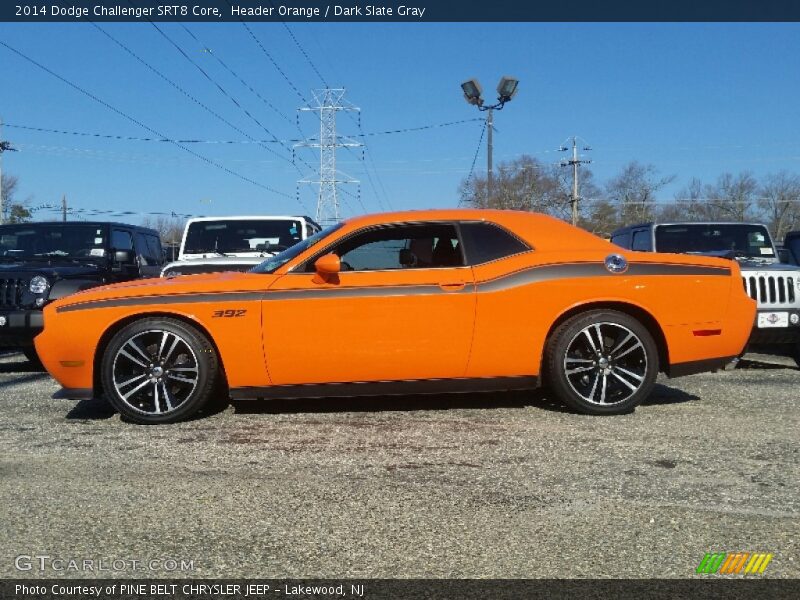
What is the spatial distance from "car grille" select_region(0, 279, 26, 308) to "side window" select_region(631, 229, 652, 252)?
7.28 m

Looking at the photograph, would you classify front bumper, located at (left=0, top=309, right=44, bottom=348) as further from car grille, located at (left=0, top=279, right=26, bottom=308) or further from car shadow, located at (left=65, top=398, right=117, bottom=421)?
car shadow, located at (left=65, top=398, right=117, bottom=421)

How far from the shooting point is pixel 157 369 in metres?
4.61

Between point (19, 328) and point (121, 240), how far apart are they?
2.72 metres

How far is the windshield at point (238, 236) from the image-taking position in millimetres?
8953

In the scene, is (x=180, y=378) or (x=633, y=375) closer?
(x=180, y=378)

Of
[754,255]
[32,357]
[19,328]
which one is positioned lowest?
[32,357]

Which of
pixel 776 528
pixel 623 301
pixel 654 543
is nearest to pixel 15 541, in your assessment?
pixel 654 543

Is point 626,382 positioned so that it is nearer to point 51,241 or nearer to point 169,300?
point 169,300

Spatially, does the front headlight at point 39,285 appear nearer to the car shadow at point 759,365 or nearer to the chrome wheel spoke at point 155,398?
the chrome wheel spoke at point 155,398

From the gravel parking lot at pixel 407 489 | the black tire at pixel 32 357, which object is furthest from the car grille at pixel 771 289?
the black tire at pixel 32 357

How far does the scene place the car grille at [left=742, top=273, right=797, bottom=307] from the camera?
6.45m

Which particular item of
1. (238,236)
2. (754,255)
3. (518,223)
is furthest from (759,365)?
(238,236)

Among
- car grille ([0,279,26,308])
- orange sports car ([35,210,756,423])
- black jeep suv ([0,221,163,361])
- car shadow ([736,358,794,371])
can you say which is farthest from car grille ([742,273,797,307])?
car grille ([0,279,26,308])

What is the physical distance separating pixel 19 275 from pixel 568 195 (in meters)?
55.3
